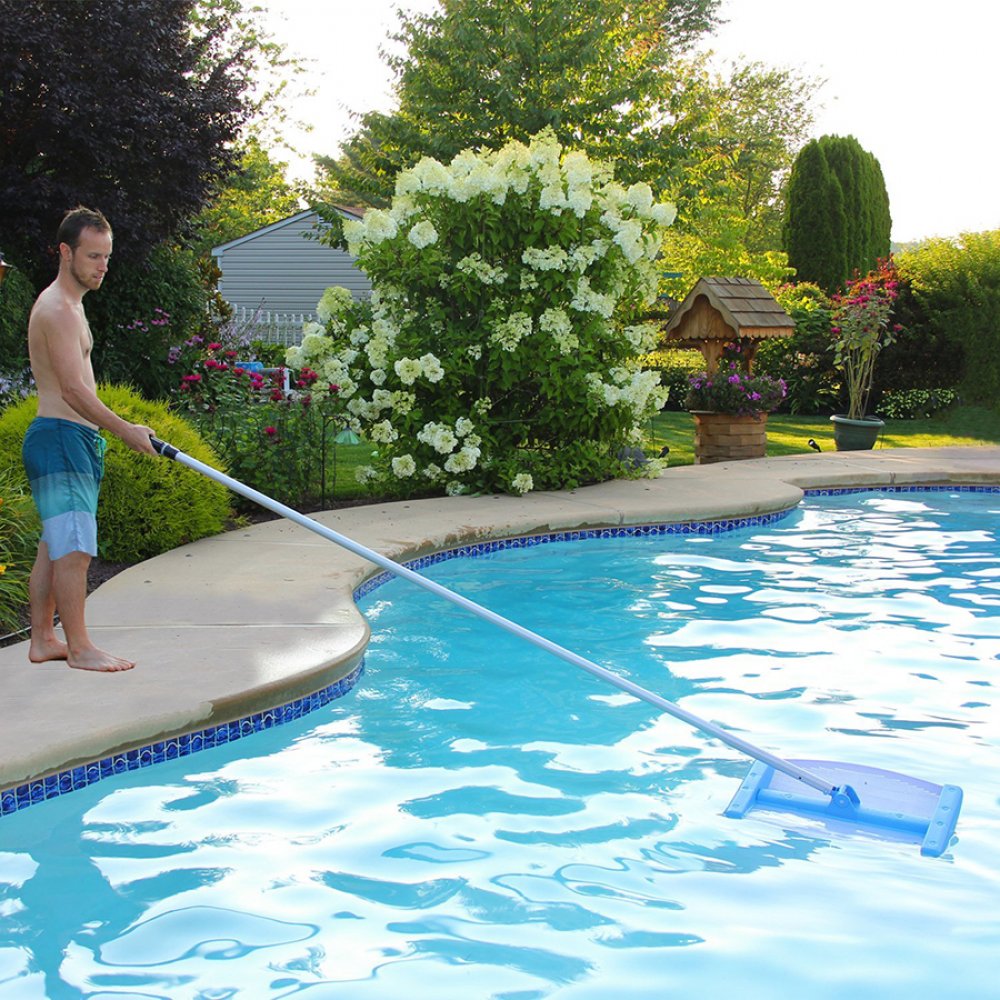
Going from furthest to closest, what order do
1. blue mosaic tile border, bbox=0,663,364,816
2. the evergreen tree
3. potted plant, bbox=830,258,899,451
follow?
the evergreen tree, potted plant, bbox=830,258,899,451, blue mosaic tile border, bbox=0,663,364,816

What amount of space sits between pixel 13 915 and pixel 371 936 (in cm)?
100

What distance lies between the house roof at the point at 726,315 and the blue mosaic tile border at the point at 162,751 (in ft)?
27.3

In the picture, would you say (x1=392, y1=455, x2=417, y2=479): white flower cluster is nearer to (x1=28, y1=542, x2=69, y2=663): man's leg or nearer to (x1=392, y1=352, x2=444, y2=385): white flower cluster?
(x1=392, y1=352, x2=444, y2=385): white flower cluster

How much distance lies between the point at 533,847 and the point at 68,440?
2.30 meters

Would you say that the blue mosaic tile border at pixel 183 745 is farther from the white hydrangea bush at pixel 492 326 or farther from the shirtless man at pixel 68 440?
the white hydrangea bush at pixel 492 326

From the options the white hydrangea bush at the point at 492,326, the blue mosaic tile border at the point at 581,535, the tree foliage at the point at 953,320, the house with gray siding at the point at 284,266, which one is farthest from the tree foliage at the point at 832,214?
the blue mosaic tile border at the point at 581,535

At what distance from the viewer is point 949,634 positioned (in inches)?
237

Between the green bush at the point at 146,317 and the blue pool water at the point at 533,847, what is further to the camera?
the green bush at the point at 146,317

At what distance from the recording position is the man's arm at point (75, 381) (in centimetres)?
421

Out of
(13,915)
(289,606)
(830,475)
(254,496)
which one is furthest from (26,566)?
(830,475)

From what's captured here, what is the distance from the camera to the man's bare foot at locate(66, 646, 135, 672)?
4473 millimetres

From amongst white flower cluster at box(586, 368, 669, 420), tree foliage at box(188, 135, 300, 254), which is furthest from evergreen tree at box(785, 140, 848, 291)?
tree foliage at box(188, 135, 300, 254)

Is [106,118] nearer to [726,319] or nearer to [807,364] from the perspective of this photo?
[726,319]

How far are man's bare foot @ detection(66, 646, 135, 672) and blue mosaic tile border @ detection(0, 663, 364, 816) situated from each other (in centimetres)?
56
